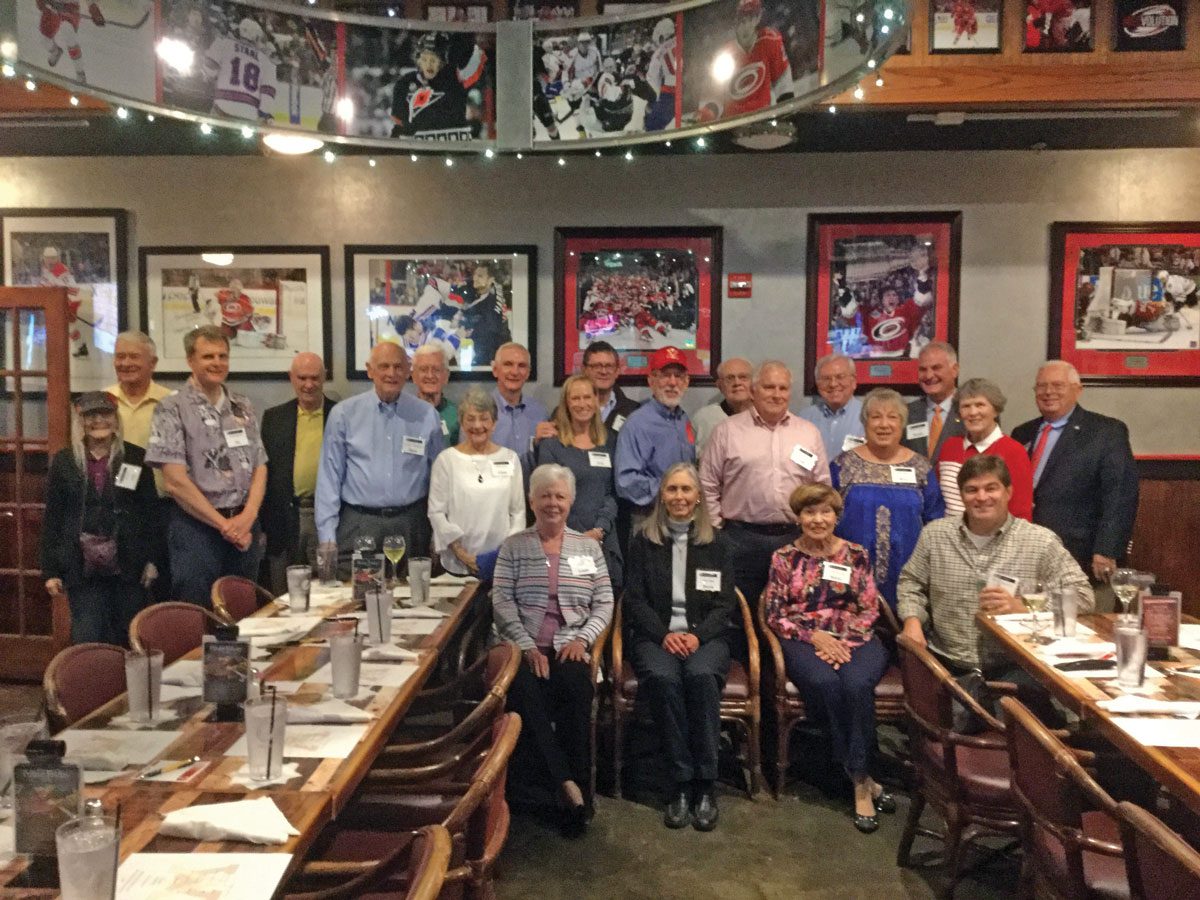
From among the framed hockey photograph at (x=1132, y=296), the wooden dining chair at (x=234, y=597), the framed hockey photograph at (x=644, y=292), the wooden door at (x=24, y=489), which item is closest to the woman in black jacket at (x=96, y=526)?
the wooden dining chair at (x=234, y=597)

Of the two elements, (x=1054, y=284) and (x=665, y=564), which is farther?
(x=1054, y=284)

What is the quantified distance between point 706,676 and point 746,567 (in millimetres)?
812

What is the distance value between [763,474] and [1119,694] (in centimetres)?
198

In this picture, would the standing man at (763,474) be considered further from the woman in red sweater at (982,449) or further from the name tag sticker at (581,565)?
the name tag sticker at (581,565)

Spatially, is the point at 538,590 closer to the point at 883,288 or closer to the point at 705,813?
the point at 705,813

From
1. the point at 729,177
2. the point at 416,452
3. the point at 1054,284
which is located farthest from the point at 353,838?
the point at 1054,284

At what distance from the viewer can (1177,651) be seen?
2.90m

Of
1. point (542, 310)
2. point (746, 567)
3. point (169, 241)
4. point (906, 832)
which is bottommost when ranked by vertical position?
point (906, 832)

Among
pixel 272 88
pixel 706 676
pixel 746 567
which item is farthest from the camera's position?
pixel 746 567

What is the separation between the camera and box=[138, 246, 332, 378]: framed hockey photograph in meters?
5.73

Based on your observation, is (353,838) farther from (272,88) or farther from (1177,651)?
(1177,651)

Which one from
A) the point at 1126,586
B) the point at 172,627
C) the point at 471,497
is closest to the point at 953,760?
the point at 1126,586

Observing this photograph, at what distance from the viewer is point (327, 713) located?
7.70ft

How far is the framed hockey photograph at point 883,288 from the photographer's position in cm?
550
